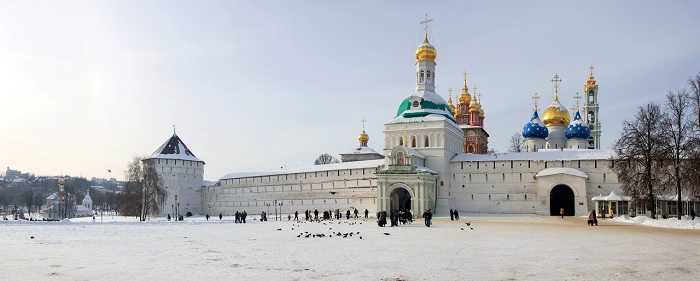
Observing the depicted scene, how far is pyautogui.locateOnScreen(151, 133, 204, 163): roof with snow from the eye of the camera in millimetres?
64375

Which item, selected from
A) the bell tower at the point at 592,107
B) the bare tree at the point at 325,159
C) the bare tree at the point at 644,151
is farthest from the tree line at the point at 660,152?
the bare tree at the point at 325,159

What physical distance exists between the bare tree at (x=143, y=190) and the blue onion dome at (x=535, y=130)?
124ft

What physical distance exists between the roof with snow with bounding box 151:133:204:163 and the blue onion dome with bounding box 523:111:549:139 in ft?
120

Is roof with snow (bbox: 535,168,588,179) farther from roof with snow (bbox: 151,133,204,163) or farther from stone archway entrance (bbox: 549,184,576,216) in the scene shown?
roof with snow (bbox: 151,133,204,163)

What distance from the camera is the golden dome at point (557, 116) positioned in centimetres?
6247

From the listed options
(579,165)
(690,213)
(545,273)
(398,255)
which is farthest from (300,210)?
(545,273)

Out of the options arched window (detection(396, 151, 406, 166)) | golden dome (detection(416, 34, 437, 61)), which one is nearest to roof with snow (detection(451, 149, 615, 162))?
arched window (detection(396, 151, 406, 166))

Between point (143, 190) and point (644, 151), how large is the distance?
4369cm

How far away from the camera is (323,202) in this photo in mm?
56281

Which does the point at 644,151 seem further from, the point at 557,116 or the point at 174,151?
the point at 174,151

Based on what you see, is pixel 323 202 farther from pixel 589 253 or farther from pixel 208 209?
pixel 589 253

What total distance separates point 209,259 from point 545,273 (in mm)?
8118

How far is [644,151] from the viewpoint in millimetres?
34375

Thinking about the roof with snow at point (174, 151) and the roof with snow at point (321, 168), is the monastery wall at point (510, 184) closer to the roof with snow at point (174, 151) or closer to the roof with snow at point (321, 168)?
the roof with snow at point (321, 168)
